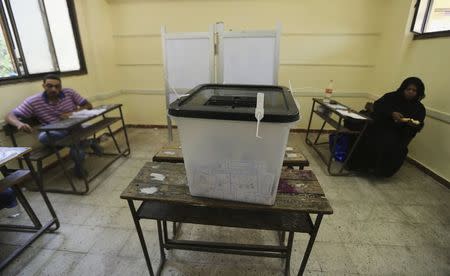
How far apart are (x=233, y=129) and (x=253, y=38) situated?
6.47ft

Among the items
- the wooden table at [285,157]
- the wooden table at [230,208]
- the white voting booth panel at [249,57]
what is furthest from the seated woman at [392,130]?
the wooden table at [230,208]

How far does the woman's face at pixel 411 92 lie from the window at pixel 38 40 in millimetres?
3908

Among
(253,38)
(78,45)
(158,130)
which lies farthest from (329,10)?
→ (78,45)

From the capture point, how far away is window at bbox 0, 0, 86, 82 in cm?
217

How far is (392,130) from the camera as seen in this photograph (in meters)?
2.40

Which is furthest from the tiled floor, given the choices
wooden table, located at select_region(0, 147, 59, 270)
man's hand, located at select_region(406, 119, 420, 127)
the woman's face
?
the woman's face

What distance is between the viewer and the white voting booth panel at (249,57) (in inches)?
94.2

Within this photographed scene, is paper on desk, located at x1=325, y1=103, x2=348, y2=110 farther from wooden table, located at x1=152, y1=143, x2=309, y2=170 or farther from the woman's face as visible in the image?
wooden table, located at x1=152, y1=143, x2=309, y2=170

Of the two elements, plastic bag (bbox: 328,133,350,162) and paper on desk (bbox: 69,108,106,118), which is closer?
paper on desk (bbox: 69,108,106,118)

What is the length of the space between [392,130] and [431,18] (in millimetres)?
1437

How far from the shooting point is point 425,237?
1651 millimetres

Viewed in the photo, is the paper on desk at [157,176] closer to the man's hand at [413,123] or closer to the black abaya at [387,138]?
the black abaya at [387,138]

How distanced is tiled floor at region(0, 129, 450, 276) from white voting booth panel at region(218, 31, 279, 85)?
141cm

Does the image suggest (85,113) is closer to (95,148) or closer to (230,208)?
(95,148)
